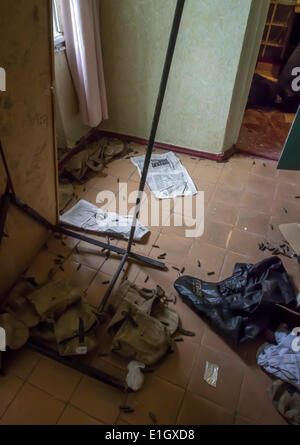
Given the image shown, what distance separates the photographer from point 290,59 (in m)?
3.48

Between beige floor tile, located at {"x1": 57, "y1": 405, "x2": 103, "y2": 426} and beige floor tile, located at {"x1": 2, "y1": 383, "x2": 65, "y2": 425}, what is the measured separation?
0.9 inches

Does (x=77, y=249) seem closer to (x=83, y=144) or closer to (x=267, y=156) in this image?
(x=83, y=144)

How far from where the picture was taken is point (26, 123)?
4.78 ft

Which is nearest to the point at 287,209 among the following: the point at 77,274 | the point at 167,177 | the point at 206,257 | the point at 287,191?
the point at 287,191

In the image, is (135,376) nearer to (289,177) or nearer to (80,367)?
(80,367)

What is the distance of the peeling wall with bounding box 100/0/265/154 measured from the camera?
7.08 ft

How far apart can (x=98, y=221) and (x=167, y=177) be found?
2.28 ft

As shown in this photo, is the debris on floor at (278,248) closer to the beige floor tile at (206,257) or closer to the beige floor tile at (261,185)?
the beige floor tile at (206,257)

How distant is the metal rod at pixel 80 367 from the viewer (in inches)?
55.2

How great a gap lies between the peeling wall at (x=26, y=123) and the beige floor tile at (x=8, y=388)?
42 cm

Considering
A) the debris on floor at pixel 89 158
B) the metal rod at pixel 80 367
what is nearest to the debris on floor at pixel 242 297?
the metal rod at pixel 80 367

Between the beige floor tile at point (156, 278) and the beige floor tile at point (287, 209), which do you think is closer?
the beige floor tile at point (156, 278)

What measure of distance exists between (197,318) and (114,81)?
192 centimetres

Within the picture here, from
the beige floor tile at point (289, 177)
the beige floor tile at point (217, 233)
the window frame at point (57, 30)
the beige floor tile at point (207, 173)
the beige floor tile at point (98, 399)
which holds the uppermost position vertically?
the window frame at point (57, 30)
